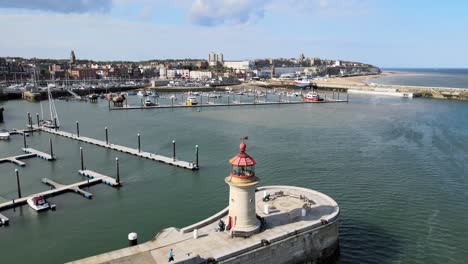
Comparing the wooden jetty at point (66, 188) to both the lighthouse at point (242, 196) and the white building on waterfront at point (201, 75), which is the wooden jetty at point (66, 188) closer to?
the lighthouse at point (242, 196)

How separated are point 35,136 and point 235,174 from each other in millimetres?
42714

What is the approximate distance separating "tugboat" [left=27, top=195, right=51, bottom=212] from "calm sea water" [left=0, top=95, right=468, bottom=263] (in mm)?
406

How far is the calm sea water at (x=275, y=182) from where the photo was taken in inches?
784

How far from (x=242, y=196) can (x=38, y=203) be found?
619 inches

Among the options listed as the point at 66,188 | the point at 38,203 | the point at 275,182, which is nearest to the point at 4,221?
the point at 38,203

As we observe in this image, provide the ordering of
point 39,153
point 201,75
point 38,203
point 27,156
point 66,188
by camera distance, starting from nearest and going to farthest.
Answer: point 38,203 → point 66,188 → point 27,156 → point 39,153 → point 201,75

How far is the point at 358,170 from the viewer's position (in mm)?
32969

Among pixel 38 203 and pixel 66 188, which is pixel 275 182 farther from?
pixel 38 203

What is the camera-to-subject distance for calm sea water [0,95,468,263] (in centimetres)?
1992

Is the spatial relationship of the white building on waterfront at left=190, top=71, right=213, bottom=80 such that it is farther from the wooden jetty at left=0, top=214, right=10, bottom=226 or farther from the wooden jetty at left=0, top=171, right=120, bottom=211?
the wooden jetty at left=0, top=214, right=10, bottom=226

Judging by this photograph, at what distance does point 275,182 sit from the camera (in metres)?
29.6

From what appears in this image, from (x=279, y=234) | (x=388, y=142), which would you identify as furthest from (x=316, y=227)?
(x=388, y=142)

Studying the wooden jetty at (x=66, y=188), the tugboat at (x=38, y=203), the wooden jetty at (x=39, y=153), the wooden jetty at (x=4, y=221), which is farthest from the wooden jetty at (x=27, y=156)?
the wooden jetty at (x=4, y=221)

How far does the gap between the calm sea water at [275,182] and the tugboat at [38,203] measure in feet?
1.33
